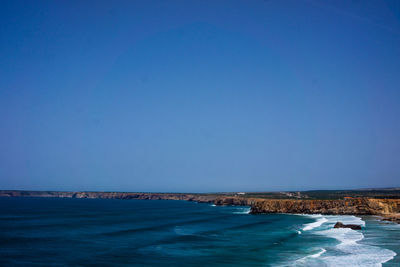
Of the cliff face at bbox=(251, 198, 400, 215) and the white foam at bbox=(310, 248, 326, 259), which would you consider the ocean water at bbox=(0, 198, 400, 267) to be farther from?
the cliff face at bbox=(251, 198, 400, 215)

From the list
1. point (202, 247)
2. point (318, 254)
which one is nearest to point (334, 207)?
point (318, 254)

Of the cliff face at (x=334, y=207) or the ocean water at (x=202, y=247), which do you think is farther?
the cliff face at (x=334, y=207)

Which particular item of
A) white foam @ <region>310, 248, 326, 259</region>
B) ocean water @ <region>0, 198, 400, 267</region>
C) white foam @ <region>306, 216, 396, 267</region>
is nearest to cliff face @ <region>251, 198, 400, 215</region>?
ocean water @ <region>0, 198, 400, 267</region>

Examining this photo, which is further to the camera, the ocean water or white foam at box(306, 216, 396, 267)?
the ocean water

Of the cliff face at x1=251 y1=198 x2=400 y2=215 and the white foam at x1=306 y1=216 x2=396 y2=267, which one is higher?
the cliff face at x1=251 y1=198 x2=400 y2=215

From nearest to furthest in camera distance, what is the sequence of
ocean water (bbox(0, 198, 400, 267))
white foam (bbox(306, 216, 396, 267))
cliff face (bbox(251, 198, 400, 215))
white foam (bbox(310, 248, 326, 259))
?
white foam (bbox(306, 216, 396, 267)), ocean water (bbox(0, 198, 400, 267)), white foam (bbox(310, 248, 326, 259)), cliff face (bbox(251, 198, 400, 215))

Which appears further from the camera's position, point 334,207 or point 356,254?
point 334,207

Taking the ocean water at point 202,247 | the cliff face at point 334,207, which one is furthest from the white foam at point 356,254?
the cliff face at point 334,207

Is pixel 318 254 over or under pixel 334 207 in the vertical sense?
under

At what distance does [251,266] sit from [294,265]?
3.77m

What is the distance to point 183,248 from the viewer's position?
39.8m

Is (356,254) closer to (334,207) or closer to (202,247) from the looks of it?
(202,247)

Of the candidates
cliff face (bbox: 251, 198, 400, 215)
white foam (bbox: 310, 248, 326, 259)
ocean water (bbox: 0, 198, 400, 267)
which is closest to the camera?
ocean water (bbox: 0, 198, 400, 267)

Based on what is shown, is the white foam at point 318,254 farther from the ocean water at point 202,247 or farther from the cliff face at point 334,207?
the cliff face at point 334,207
